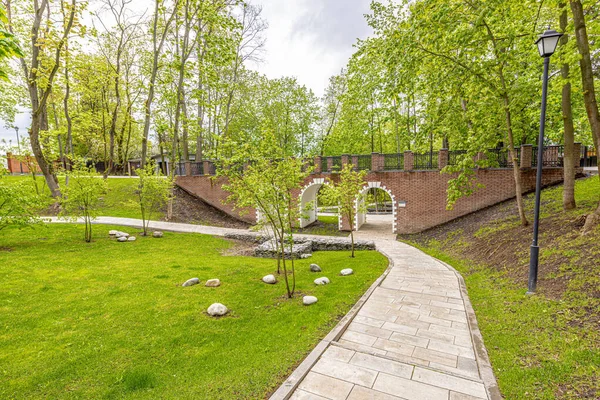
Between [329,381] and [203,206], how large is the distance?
18708mm

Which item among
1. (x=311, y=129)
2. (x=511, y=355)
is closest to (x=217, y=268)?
(x=511, y=355)

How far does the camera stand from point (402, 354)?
4.20 meters

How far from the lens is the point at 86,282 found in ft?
23.6

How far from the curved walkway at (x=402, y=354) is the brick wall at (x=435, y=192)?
29.9 ft

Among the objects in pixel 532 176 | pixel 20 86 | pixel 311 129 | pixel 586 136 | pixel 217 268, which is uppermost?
pixel 20 86

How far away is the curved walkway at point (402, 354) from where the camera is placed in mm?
3400

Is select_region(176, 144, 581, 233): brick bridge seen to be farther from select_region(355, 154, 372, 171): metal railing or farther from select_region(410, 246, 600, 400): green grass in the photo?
select_region(410, 246, 600, 400): green grass

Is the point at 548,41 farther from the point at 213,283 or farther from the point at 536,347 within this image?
the point at 213,283

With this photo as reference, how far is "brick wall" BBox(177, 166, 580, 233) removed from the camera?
13641mm

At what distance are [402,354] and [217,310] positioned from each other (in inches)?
140

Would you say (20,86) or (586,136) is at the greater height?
(20,86)

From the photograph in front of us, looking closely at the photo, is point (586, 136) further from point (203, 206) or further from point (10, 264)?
point (10, 264)

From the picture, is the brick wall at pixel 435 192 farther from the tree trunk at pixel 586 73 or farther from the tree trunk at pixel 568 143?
the tree trunk at pixel 586 73

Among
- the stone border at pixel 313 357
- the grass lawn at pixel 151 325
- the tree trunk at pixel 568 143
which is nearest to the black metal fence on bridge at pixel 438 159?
the tree trunk at pixel 568 143
